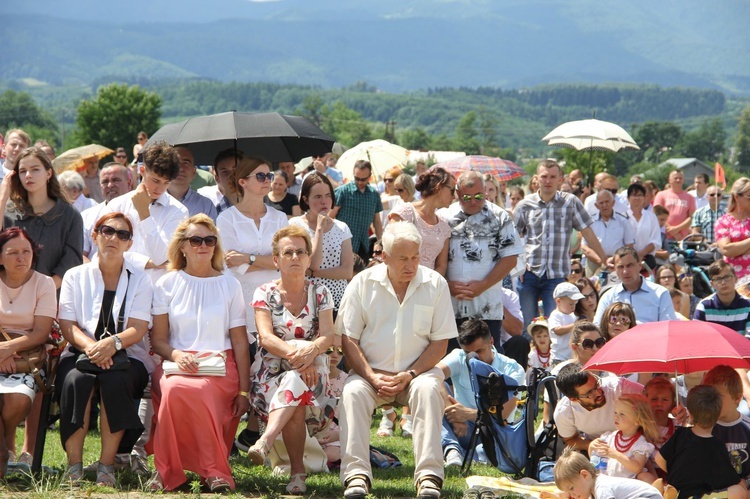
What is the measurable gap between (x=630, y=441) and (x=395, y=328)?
1641 millimetres

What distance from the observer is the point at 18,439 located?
704 centimetres

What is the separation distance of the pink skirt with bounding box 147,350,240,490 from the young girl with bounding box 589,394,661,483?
234cm

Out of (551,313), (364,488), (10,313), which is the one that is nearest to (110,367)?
(10,313)

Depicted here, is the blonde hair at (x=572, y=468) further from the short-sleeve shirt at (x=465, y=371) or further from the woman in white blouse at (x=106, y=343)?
the woman in white blouse at (x=106, y=343)

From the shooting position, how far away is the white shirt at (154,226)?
22.3ft

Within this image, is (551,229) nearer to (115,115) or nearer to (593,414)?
(593,414)

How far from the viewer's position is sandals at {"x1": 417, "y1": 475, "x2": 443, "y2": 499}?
5.44 meters

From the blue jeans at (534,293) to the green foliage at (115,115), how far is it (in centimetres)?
10351

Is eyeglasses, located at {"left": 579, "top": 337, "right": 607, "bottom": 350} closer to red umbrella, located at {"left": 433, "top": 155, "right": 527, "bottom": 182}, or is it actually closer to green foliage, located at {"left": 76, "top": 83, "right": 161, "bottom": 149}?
red umbrella, located at {"left": 433, "top": 155, "right": 527, "bottom": 182}

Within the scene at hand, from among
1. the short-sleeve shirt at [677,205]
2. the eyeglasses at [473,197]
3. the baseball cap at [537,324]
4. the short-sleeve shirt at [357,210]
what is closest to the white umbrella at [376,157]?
the short-sleeve shirt at [677,205]

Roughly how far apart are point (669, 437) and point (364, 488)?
197 centimetres

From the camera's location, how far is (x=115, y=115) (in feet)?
358

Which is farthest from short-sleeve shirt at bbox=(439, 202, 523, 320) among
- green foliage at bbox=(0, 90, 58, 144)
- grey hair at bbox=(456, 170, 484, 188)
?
green foliage at bbox=(0, 90, 58, 144)

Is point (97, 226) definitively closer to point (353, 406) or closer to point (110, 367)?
point (110, 367)
